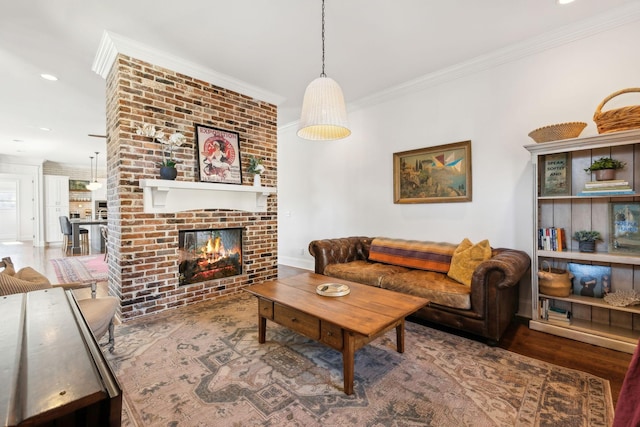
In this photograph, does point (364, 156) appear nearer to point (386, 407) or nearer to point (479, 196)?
point (479, 196)

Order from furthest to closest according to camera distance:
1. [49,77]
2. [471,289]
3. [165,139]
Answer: [49,77] → [165,139] → [471,289]

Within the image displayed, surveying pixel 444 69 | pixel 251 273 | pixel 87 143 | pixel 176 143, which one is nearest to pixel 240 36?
pixel 176 143

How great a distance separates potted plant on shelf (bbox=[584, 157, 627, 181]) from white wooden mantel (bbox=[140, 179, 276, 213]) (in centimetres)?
355

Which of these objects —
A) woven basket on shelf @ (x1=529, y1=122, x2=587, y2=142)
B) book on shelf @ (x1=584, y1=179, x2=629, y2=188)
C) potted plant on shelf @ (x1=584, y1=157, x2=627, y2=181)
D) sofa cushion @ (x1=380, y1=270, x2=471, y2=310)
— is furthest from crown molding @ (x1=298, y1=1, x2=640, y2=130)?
sofa cushion @ (x1=380, y1=270, x2=471, y2=310)

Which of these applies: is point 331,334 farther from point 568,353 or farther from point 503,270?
point 568,353

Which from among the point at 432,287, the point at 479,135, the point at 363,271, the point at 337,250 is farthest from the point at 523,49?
the point at 337,250

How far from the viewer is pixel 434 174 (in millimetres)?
3713

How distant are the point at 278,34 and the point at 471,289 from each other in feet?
9.91

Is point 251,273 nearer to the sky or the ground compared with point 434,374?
nearer to the sky

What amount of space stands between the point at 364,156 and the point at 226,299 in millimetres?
2872

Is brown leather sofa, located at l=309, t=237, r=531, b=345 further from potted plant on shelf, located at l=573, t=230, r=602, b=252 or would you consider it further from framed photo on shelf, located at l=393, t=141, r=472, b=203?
framed photo on shelf, located at l=393, t=141, r=472, b=203

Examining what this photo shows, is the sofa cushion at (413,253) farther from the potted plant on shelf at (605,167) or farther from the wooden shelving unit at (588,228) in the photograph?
the potted plant on shelf at (605,167)

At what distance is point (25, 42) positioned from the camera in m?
2.91

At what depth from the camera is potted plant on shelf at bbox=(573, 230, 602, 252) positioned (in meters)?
2.59
